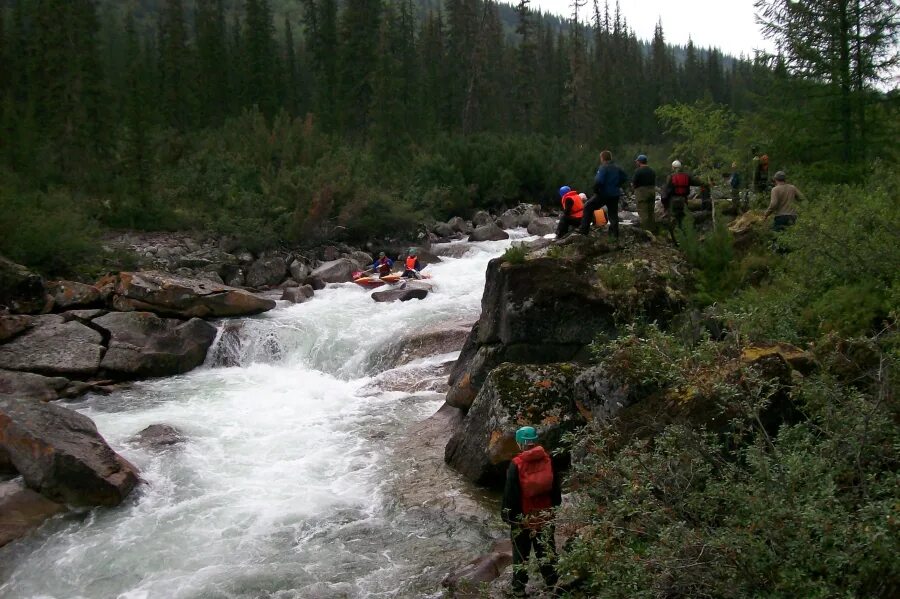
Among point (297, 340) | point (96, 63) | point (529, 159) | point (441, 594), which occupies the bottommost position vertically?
point (441, 594)

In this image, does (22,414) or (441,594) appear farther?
(22,414)

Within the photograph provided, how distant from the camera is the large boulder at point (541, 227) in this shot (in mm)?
25755

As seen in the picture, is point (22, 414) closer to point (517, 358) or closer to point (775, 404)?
point (517, 358)

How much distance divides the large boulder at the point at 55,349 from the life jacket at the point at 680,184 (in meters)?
11.0

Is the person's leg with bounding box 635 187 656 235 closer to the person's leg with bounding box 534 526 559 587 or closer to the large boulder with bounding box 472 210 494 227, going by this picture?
the person's leg with bounding box 534 526 559 587

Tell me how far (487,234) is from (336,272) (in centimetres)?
655

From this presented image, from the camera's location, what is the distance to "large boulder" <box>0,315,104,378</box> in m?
13.2

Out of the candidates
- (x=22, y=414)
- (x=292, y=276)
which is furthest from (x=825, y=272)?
(x=292, y=276)

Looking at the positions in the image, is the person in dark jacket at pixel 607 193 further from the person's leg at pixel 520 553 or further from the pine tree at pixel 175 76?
the pine tree at pixel 175 76

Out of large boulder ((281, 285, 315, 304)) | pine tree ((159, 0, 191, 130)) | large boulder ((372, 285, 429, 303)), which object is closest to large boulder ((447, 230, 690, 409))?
large boulder ((372, 285, 429, 303))

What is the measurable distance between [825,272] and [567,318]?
343cm

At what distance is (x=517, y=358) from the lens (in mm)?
10664

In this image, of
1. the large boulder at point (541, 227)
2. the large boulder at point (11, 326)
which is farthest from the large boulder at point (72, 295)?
the large boulder at point (541, 227)

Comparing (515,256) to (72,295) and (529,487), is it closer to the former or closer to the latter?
(529,487)
